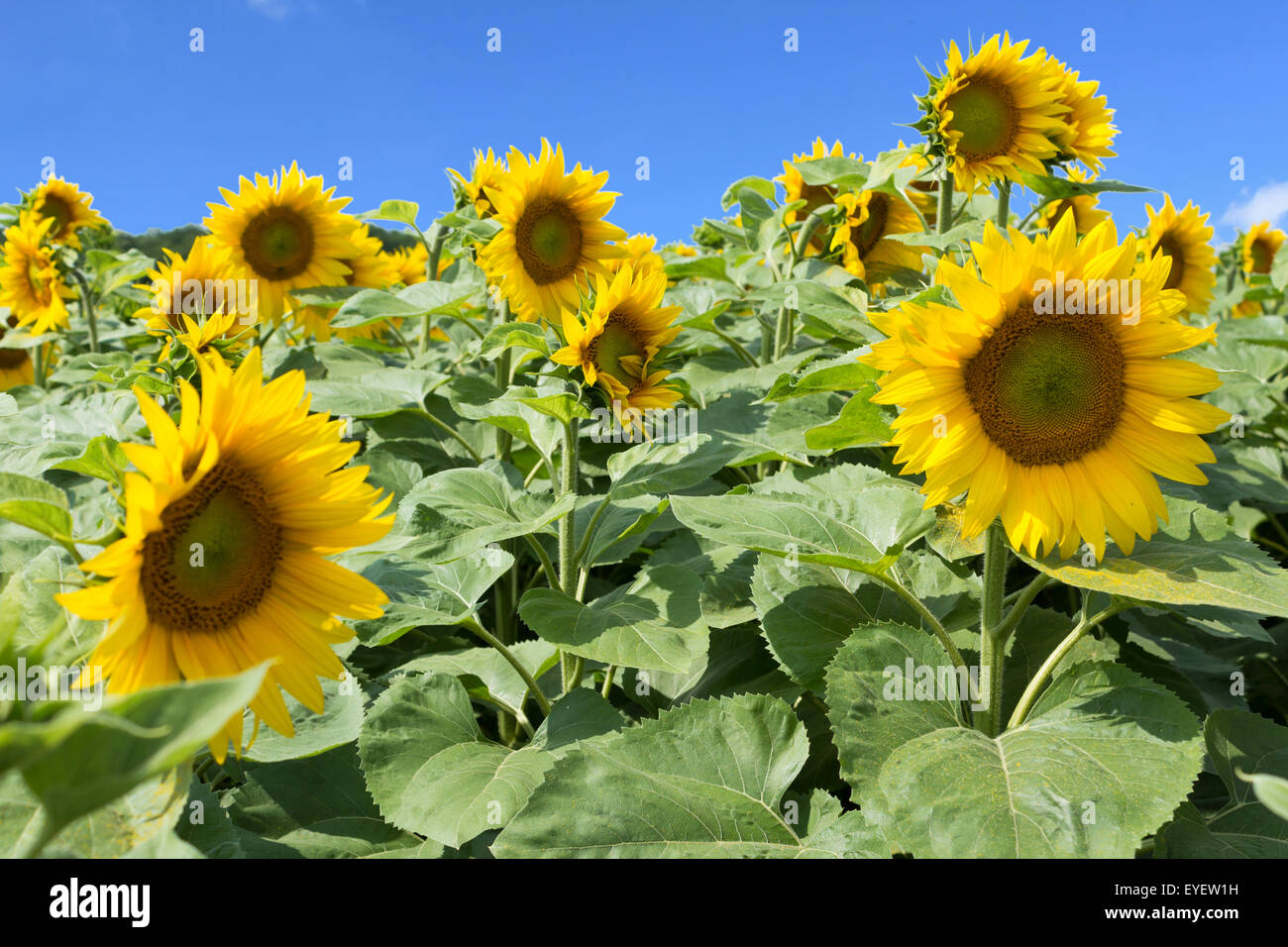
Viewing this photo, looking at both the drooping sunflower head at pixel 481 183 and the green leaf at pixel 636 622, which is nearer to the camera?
the green leaf at pixel 636 622

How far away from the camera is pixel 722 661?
8.09 ft

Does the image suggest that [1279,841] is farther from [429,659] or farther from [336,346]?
[336,346]

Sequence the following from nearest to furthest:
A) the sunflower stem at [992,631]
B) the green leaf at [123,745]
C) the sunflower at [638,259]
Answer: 1. the green leaf at [123,745]
2. the sunflower stem at [992,631]
3. the sunflower at [638,259]

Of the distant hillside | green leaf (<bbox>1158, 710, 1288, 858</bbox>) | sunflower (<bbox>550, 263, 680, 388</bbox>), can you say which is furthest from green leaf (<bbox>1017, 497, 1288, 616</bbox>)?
the distant hillside

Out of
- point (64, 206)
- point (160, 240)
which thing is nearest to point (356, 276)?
point (64, 206)

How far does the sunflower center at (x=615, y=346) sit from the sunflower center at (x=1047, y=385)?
0.99m

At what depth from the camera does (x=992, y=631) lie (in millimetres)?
1876

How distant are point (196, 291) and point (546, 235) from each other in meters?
1.36

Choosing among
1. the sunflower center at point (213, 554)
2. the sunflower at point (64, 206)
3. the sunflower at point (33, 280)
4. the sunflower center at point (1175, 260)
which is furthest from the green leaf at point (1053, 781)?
the sunflower at point (64, 206)

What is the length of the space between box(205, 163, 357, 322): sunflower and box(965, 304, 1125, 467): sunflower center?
317cm

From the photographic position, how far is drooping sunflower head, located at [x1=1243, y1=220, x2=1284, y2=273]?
6625 mm

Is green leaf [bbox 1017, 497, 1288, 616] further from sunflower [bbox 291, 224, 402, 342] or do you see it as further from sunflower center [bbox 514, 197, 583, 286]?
sunflower [bbox 291, 224, 402, 342]

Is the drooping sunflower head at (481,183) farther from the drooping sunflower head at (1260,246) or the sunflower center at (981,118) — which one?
the drooping sunflower head at (1260,246)

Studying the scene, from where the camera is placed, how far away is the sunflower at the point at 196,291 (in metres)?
3.13
